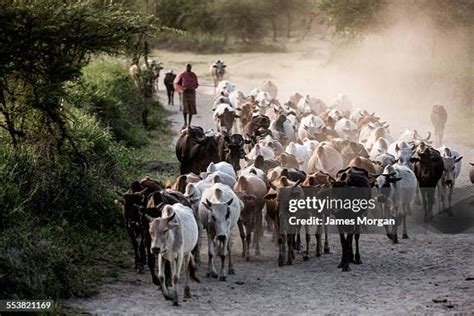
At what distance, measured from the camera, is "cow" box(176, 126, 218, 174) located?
62.9 feet

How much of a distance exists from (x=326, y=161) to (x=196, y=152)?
2918 mm

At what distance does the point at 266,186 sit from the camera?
15.5 meters

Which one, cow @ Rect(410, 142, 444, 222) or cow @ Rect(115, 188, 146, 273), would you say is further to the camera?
cow @ Rect(410, 142, 444, 222)

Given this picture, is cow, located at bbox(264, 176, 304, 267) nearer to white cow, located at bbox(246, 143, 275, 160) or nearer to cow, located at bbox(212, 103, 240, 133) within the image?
white cow, located at bbox(246, 143, 275, 160)

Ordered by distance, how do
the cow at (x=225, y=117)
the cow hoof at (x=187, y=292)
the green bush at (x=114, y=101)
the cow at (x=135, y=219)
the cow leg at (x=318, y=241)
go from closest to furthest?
the cow hoof at (x=187, y=292), the cow at (x=135, y=219), the cow leg at (x=318, y=241), the green bush at (x=114, y=101), the cow at (x=225, y=117)

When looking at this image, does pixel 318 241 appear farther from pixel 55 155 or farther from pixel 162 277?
pixel 55 155

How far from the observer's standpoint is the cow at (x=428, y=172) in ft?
58.1

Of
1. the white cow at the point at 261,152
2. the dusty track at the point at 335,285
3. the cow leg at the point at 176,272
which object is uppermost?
the white cow at the point at 261,152

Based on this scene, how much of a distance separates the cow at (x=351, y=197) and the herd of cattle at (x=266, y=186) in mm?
18

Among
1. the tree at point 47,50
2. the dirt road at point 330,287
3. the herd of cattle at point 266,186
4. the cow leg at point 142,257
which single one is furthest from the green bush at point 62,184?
the dirt road at point 330,287

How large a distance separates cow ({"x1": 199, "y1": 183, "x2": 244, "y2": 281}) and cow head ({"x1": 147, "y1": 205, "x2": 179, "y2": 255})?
1555 millimetres

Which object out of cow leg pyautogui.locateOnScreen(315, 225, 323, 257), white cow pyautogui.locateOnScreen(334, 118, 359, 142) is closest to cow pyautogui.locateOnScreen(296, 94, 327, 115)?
white cow pyautogui.locateOnScreen(334, 118, 359, 142)

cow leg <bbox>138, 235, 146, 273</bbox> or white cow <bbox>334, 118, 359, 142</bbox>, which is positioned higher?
white cow <bbox>334, 118, 359, 142</bbox>

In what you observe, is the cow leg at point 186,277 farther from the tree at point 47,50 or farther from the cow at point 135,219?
the tree at point 47,50
